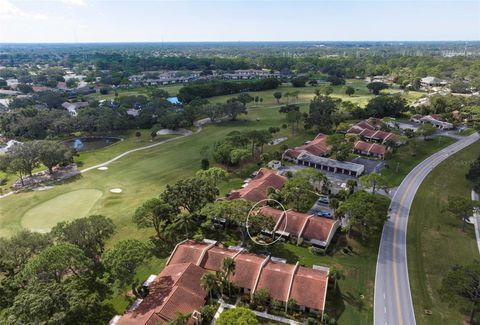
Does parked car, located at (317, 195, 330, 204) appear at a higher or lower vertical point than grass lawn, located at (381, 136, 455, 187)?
lower

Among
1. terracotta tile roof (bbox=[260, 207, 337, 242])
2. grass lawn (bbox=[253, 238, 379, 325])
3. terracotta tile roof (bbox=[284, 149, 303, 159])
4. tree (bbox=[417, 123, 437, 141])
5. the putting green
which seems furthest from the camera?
tree (bbox=[417, 123, 437, 141])

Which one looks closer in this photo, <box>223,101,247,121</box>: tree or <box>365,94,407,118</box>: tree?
<box>223,101,247,121</box>: tree

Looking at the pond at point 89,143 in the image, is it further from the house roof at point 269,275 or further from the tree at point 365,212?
the tree at point 365,212

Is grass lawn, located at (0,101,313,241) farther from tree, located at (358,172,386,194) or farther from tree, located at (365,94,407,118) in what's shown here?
tree, located at (365,94,407,118)

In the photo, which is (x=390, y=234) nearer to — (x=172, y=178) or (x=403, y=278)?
(x=403, y=278)

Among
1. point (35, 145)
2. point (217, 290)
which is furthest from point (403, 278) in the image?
point (35, 145)

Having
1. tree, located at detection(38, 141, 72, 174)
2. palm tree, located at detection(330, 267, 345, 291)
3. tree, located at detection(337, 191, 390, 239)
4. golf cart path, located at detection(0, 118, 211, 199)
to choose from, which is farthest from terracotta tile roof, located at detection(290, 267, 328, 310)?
tree, located at detection(38, 141, 72, 174)

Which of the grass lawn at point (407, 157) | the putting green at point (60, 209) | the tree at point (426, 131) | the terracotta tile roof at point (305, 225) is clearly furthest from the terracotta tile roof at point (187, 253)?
the tree at point (426, 131)

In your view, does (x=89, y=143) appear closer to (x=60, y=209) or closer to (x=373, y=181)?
(x=60, y=209)
